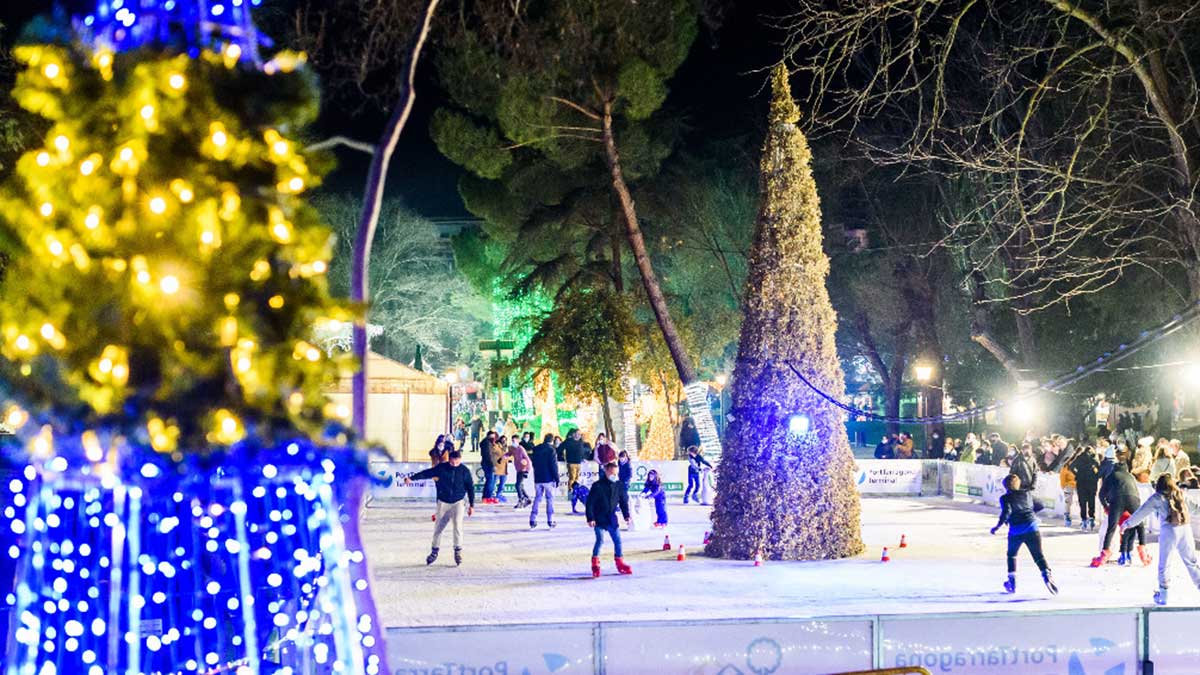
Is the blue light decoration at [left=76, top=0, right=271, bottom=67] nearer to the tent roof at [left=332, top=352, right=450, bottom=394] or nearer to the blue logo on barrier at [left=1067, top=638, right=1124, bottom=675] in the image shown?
the blue logo on barrier at [left=1067, top=638, right=1124, bottom=675]

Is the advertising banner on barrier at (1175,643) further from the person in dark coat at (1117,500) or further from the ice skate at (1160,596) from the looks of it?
the person in dark coat at (1117,500)

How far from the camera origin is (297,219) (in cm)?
448

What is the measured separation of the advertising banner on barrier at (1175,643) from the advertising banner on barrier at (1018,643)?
0.52ft

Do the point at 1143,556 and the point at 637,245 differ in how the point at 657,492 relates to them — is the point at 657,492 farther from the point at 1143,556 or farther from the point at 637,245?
the point at 637,245

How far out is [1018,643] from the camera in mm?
8586

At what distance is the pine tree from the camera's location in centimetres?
423

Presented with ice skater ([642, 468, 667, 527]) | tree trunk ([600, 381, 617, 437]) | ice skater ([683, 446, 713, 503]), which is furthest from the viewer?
tree trunk ([600, 381, 617, 437])

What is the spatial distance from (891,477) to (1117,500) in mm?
14471

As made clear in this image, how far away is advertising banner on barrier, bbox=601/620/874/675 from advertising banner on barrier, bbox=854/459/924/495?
885 inches

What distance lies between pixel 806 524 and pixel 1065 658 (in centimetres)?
723

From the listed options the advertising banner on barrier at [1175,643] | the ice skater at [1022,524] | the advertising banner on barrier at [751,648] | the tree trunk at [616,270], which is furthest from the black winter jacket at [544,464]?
the advertising banner on barrier at [1175,643]

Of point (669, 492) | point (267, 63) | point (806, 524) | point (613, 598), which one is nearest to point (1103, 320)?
point (669, 492)

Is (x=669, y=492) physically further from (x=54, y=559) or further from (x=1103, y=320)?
(x=54, y=559)

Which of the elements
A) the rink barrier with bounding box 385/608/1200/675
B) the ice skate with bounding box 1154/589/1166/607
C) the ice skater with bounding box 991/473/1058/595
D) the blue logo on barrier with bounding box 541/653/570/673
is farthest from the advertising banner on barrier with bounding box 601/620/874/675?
the ice skate with bounding box 1154/589/1166/607
